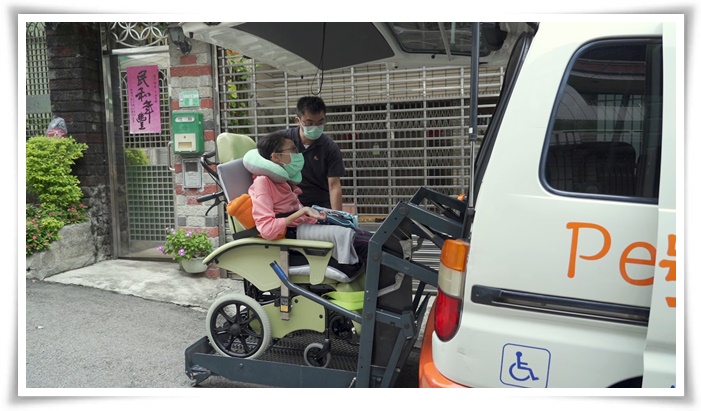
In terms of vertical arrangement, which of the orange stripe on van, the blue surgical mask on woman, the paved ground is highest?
the blue surgical mask on woman

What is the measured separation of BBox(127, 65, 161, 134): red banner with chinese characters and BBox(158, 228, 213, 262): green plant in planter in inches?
59.7

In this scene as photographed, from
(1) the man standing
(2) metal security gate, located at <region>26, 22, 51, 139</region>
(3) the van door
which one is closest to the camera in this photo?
(3) the van door

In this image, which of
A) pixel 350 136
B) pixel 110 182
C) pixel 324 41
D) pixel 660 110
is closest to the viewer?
pixel 660 110

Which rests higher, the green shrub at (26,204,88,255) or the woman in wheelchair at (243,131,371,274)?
the woman in wheelchair at (243,131,371,274)

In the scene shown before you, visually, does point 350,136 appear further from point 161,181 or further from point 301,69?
point 161,181

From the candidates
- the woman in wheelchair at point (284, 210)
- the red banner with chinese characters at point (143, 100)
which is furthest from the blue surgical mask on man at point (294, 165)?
the red banner with chinese characters at point (143, 100)

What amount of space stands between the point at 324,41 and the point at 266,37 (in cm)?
51

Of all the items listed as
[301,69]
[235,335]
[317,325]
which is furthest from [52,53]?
[317,325]

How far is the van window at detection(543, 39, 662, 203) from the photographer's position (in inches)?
67.1

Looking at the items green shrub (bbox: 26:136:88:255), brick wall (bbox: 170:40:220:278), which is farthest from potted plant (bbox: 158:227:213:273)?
green shrub (bbox: 26:136:88:255)

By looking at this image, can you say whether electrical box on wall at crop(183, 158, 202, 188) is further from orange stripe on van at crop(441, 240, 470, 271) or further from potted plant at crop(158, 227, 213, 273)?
orange stripe on van at crop(441, 240, 470, 271)

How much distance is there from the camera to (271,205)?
288cm

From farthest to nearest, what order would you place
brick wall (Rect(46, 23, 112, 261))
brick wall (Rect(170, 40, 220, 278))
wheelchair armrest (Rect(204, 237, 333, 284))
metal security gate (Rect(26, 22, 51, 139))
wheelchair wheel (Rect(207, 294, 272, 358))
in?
metal security gate (Rect(26, 22, 51, 139)), brick wall (Rect(46, 23, 112, 261)), brick wall (Rect(170, 40, 220, 278)), wheelchair wheel (Rect(207, 294, 272, 358)), wheelchair armrest (Rect(204, 237, 333, 284))

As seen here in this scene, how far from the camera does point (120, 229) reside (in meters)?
6.34
